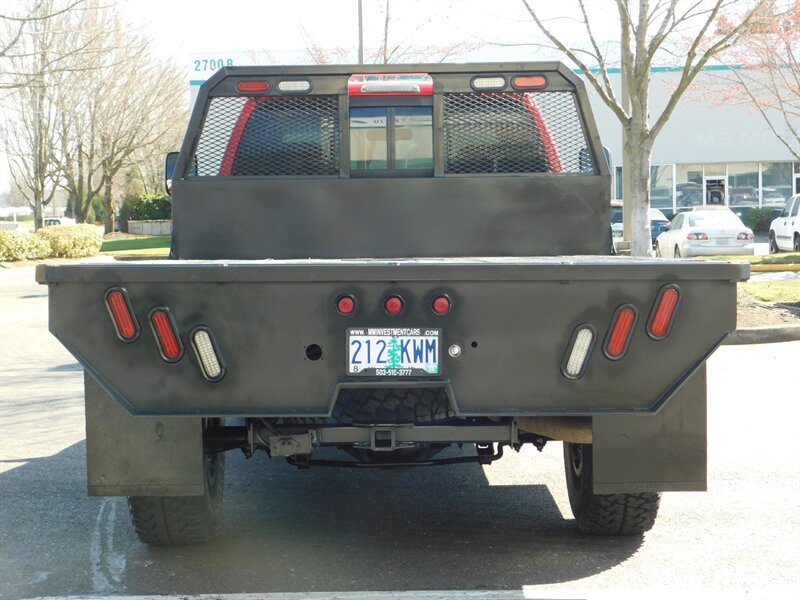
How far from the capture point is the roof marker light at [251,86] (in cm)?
594

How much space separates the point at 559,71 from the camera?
584 centimetres

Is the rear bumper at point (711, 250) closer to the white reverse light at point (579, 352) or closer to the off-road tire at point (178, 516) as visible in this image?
the off-road tire at point (178, 516)

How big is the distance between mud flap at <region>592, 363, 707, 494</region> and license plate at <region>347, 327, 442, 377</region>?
0.79 metres

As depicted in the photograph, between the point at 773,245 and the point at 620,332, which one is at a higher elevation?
the point at 773,245

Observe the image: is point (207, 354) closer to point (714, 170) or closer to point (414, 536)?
point (414, 536)

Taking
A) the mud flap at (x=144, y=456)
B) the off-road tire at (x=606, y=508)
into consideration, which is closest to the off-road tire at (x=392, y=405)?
the mud flap at (x=144, y=456)

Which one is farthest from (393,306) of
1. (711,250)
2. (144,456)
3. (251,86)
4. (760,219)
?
(760,219)

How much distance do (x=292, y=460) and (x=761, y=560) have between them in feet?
7.04

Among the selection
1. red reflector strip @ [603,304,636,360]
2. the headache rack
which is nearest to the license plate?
red reflector strip @ [603,304,636,360]

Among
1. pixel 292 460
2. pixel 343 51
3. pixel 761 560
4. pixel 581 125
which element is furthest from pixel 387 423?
pixel 343 51

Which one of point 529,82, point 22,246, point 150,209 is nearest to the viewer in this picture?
point 529,82

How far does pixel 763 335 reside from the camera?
12.8m

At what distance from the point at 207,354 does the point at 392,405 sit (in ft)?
2.67

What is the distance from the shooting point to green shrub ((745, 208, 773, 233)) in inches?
1615
